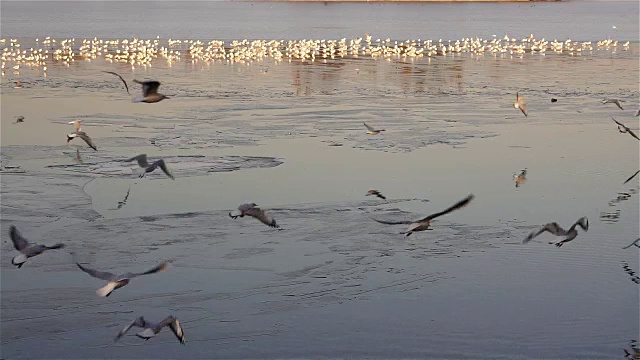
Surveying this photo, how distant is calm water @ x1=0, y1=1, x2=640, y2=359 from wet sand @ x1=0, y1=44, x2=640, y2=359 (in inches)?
1.0

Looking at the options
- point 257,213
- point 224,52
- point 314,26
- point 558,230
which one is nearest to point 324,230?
point 257,213

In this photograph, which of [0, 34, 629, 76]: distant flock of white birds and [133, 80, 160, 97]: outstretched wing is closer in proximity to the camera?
[133, 80, 160, 97]: outstretched wing

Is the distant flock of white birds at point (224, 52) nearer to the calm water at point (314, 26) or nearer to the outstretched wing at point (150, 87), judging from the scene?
the calm water at point (314, 26)

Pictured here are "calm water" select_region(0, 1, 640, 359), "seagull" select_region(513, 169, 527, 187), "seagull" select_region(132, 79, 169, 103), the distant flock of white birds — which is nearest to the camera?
"calm water" select_region(0, 1, 640, 359)

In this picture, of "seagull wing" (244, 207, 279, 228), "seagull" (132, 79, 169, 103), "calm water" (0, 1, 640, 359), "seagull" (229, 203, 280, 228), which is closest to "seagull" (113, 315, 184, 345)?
"calm water" (0, 1, 640, 359)

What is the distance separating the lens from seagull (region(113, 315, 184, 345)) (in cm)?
623

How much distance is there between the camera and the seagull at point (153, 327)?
6227mm

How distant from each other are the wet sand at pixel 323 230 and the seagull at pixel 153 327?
0.72 feet

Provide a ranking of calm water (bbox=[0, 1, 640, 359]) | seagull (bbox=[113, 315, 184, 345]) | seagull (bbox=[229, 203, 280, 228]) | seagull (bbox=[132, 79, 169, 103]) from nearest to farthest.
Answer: seagull (bbox=[113, 315, 184, 345]) < calm water (bbox=[0, 1, 640, 359]) < seagull (bbox=[229, 203, 280, 228]) < seagull (bbox=[132, 79, 169, 103])

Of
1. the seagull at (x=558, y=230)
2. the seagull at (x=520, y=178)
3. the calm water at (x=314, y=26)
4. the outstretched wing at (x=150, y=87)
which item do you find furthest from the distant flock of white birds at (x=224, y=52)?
the seagull at (x=558, y=230)

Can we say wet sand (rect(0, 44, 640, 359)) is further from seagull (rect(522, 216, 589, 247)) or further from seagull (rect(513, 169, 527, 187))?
seagull (rect(522, 216, 589, 247))

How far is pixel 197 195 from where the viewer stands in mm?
10539

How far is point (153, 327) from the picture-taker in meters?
6.46

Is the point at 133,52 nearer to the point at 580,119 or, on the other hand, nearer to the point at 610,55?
the point at 610,55
